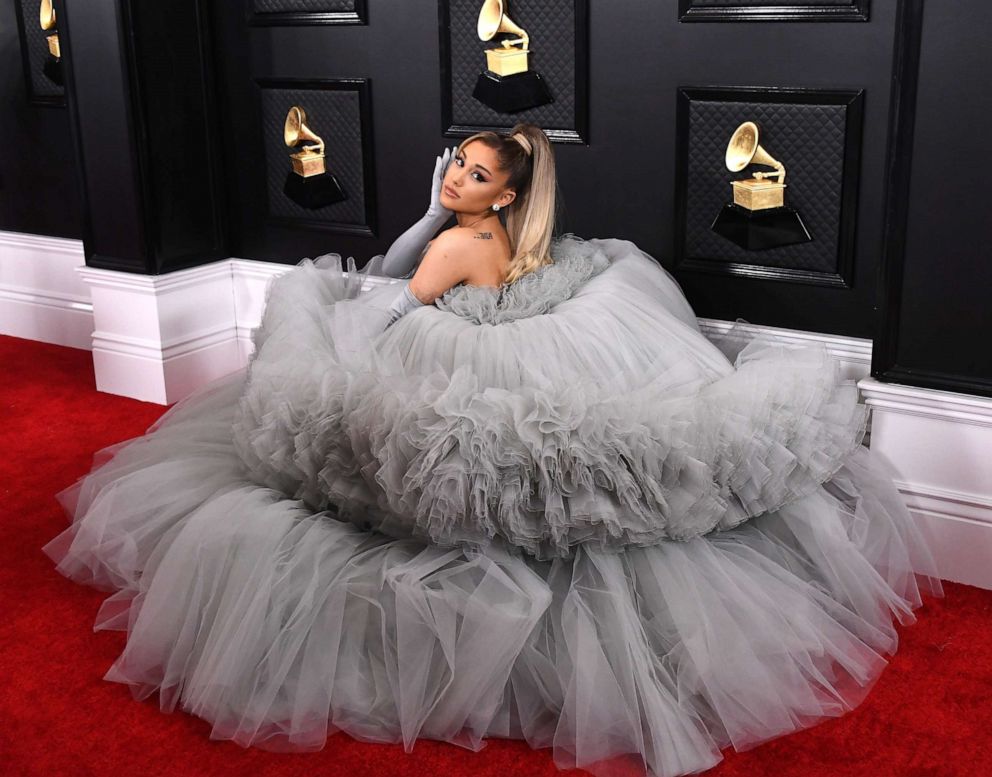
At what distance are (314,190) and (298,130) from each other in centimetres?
21

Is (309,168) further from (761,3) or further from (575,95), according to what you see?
(761,3)

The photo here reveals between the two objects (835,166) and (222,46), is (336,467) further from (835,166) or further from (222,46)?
(222,46)

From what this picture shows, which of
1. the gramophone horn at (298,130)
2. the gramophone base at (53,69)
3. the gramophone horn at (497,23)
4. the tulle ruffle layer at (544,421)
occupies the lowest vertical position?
the tulle ruffle layer at (544,421)

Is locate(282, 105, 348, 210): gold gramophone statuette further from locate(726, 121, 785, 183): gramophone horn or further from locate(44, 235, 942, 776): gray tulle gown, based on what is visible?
locate(726, 121, 785, 183): gramophone horn

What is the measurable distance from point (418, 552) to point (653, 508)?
506 millimetres

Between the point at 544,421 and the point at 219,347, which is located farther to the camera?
the point at 219,347

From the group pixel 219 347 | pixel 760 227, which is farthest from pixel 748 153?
pixel 219 347

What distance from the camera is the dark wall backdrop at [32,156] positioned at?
4520 millimetres

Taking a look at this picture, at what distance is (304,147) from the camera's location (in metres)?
3.86

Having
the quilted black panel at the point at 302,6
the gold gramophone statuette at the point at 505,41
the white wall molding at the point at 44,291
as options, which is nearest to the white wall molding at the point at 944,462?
the gold gramophone statuette at the point at 505,41

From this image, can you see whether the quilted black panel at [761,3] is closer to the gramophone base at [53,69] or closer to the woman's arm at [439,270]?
the woman's arm at [439,270]

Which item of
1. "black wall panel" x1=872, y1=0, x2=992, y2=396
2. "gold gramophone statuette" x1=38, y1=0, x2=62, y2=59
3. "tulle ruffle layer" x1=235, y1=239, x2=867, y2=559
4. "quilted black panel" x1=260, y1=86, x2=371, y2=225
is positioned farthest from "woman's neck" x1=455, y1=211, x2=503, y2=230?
"gold gramophone statuette" x1=38, y1=0, x2=62, y2=59

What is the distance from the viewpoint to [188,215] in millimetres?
Answer: 4055

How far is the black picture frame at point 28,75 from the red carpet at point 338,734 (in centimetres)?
225
